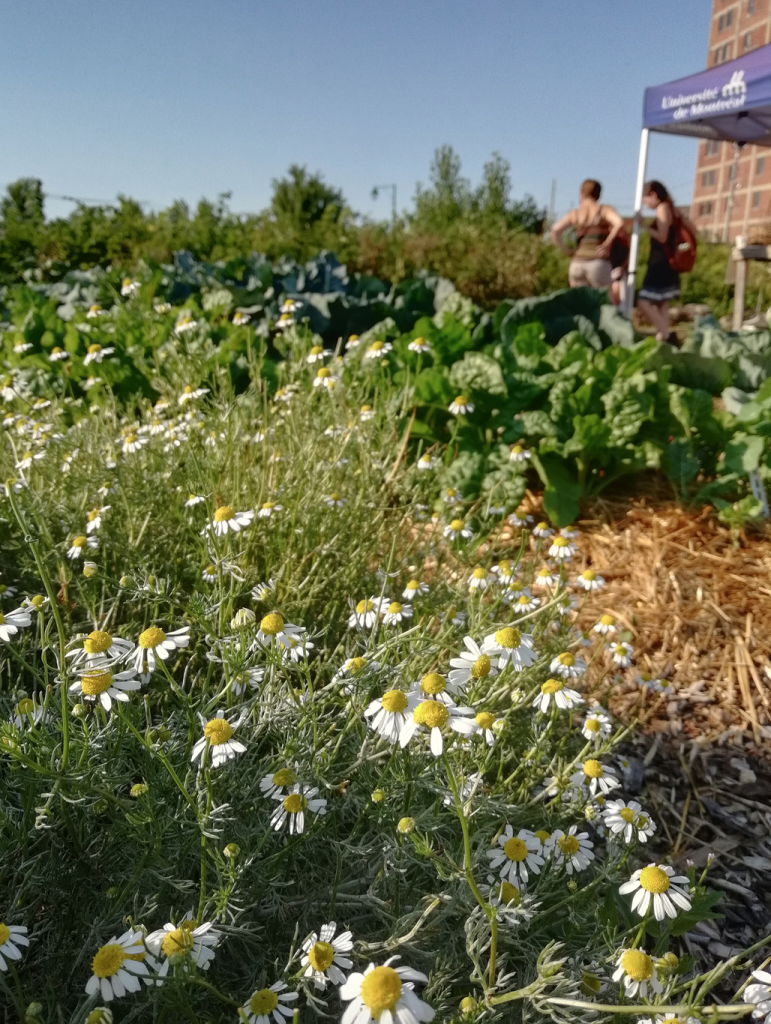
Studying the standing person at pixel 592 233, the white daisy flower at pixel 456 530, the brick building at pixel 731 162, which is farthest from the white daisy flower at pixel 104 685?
the brick building at pixel 731 162

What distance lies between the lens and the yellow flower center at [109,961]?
0.94m

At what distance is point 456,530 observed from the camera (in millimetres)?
2250

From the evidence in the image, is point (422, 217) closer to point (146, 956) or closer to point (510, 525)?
point (510, 525)

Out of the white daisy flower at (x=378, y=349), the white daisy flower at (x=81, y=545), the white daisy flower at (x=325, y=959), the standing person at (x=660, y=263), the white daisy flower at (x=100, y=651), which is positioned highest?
the standing person at (x=660, y=263)

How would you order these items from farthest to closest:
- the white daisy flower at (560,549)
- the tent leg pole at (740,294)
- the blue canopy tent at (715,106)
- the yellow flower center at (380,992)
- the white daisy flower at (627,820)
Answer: the tent leg pole at (740,294) < the blue canopy tent at (715,106) < the white daisy flower at (560,549) < the white daisy flower at (627,820) < the yellow flower center at (380,992)

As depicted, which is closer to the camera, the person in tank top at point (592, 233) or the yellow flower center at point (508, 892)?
the yellow flower center at point (508, 892)

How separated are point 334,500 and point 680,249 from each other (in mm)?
6513

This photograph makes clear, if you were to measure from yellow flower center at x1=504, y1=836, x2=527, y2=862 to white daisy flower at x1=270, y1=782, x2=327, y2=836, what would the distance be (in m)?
0.32

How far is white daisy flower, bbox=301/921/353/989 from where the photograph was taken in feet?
3.26

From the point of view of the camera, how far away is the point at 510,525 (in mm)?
3326

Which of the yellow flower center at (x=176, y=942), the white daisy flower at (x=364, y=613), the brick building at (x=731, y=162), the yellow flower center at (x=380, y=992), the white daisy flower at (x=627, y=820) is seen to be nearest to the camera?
the yellow flower center at (x=380, y=992)

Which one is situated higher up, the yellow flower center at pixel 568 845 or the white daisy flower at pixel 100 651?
the white daisy flower at pixel 100 651

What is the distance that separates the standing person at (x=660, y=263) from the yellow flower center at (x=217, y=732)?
23.2 feet

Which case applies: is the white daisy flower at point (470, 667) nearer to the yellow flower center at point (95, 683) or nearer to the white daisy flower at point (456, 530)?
the yellow flower center at point (95, 683)
